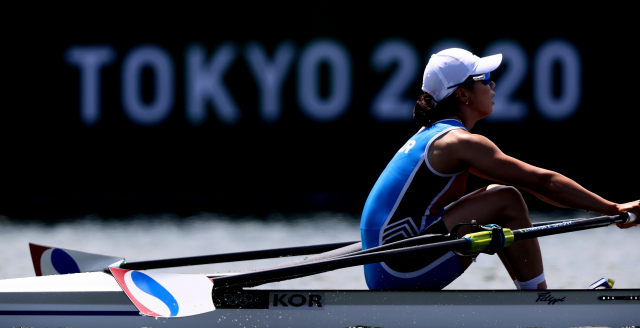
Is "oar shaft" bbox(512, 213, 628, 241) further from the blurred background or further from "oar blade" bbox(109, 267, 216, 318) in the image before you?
the blurred background

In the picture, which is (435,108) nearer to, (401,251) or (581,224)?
(401,251)

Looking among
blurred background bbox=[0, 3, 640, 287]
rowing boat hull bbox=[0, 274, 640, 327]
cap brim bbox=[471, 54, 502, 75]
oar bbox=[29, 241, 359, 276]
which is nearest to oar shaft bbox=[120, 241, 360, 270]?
oar bbox=[29, 241, 359, 276]

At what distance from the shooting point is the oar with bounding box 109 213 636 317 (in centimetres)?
303

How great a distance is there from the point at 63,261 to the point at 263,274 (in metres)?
1.47

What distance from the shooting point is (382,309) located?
313 centimetres

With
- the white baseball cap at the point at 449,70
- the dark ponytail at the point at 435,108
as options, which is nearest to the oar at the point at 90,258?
the dark ponytail at the point at 435,108

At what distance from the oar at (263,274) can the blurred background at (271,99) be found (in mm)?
7316

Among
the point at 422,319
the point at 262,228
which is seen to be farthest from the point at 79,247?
the point at 422,319

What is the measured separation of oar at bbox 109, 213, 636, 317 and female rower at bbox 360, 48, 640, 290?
4.4 inches

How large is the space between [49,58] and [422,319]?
983 centimetres

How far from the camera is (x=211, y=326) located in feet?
10.5

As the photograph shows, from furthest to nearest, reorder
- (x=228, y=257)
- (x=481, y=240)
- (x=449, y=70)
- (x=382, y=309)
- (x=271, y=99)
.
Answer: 1. (x=271, y=99)
2. (x=228, y=257)
3. (x=449, y=70)
4. (x=382, y=309)
5. (x=481, y=240)

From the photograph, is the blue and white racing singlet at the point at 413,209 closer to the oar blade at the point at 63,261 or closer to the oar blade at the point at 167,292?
the oar blade at the point at 167,292

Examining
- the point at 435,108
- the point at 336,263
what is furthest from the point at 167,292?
the point at 435,108
